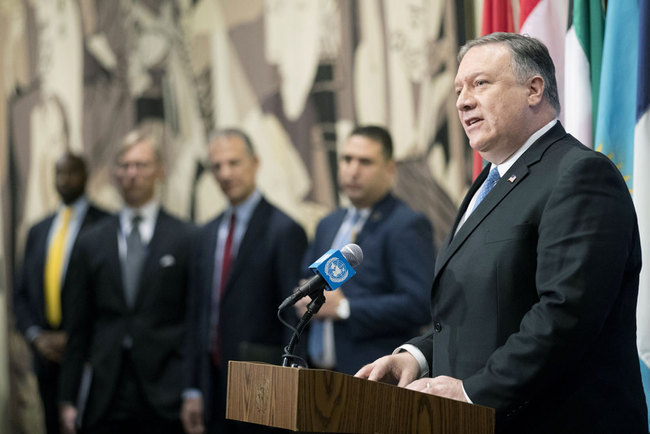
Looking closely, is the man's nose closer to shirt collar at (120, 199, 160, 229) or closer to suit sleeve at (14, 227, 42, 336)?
shirt collar at (120, 199, 160, 229)

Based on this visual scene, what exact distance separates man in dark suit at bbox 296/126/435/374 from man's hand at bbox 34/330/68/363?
178 cm

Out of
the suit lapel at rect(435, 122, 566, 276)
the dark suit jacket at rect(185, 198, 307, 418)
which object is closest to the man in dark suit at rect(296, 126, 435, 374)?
the dark suit jacket at rect(185, 198, 307, 418)

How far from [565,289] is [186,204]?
4623mm

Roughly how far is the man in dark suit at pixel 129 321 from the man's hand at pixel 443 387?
10.4 feet

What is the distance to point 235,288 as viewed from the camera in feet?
15.4

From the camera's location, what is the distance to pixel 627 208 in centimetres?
206

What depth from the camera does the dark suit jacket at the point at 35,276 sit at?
5.79 metres

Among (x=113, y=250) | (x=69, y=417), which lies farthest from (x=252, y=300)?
(x=69, y=417)

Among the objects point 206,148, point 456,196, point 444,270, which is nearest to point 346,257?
point 444,270

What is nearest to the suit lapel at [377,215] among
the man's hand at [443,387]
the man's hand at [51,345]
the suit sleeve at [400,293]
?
the suit sleeve at [400,293]

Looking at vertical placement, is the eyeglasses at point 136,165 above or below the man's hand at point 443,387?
above

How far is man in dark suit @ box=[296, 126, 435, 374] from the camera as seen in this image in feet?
13.6

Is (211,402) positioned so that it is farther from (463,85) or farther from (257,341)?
(463,85)

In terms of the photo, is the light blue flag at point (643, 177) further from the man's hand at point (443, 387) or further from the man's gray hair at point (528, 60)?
the man's hand at point (443, 387)
